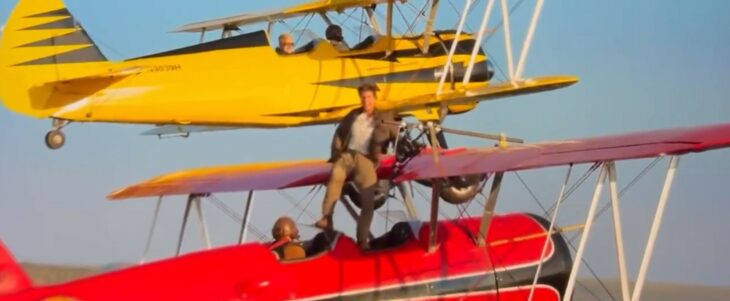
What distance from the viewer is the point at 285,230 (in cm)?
1052

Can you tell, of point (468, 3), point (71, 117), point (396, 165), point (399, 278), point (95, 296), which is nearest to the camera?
point (95, 296)

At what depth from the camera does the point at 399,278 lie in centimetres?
1068

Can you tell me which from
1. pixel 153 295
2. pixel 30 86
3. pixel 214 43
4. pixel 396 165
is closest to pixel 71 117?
pixel 30 86

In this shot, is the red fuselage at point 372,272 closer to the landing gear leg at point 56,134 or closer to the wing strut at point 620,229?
the wing strut at point 620,229

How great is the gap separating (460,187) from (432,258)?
28.1 inches

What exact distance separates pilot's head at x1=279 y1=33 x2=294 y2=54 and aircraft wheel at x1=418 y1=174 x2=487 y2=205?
9.17 m

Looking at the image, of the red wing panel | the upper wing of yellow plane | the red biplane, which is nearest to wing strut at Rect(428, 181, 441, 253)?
the red biplane

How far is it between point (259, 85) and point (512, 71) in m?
3.62

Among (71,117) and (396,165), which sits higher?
(71,117)

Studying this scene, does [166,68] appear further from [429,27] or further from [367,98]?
[367,98]

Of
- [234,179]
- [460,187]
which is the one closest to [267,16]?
[234,179]

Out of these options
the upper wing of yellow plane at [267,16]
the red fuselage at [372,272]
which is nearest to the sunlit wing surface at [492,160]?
the red fuselage at [372,272]

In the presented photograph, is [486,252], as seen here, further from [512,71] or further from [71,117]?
[71,117]

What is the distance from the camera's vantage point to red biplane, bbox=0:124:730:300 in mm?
9672
